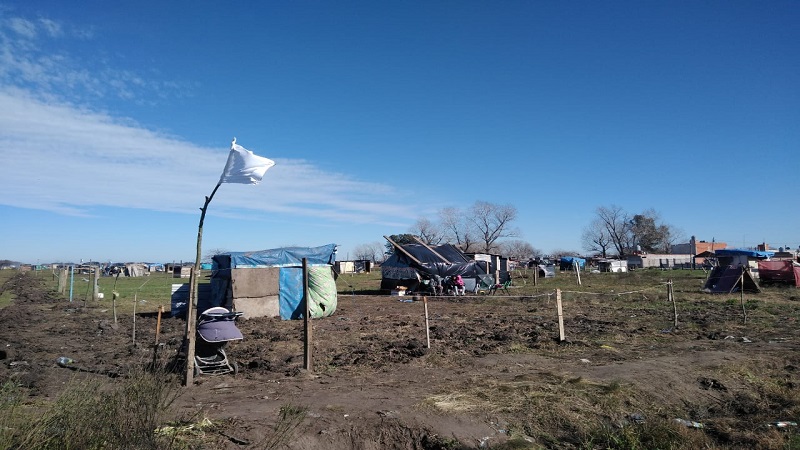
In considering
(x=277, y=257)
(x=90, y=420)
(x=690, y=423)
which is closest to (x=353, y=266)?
(x=277, y=257)

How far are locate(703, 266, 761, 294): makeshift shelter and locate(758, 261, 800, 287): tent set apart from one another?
20.1ft

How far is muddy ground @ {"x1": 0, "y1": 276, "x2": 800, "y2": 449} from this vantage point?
6562 mm

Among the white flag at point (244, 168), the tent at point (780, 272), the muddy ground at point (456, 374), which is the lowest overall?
the muddy ground at point (456, 374)

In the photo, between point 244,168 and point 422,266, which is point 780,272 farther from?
point 244,168

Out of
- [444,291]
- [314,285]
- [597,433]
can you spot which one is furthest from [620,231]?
[597,433]

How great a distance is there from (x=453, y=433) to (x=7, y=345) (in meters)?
11.8

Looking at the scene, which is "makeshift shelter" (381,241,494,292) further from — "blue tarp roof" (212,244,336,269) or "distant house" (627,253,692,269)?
"distant house" (627,253,692,269)

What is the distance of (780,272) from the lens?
3372cm

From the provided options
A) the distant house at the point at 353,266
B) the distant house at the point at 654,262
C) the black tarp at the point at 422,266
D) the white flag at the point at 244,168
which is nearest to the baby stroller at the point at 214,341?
the white flag at the point at 244,168

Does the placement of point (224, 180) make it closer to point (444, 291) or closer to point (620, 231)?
point (444, 291)

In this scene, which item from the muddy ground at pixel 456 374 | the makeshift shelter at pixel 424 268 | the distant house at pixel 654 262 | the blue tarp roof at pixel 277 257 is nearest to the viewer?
the muddy ground at pixel 456 374

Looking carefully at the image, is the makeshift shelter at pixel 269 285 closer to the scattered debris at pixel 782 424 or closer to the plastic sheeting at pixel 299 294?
the plastic sheeting at pixel 299 294

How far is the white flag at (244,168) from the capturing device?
7328mm

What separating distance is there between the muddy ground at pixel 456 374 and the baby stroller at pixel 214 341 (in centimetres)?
30
